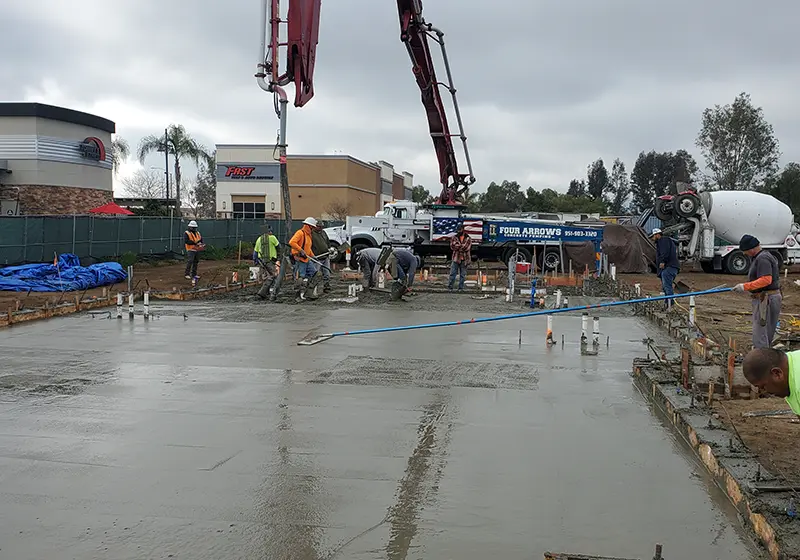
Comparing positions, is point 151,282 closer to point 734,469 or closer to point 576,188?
point 734,469

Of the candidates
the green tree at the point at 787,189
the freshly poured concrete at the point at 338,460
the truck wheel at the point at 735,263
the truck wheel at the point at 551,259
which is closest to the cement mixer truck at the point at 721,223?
the truck wheel at the point at 735,263

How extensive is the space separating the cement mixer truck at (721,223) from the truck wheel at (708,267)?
0.15 feet

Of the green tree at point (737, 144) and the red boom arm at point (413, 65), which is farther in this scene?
the green tree at point (737, 144)

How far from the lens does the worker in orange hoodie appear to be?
1585 centimetres

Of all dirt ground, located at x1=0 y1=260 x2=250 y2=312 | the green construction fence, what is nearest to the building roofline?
the green construction fence

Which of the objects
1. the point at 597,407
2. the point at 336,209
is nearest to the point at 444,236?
the point at 597,407

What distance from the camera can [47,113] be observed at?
3872cm

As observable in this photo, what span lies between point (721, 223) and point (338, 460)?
80.3ft

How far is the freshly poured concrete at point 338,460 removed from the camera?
13.8 feet

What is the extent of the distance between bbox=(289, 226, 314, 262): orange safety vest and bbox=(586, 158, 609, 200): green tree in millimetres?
76469

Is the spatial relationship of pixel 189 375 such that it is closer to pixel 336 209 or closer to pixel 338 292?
pixel 338 292

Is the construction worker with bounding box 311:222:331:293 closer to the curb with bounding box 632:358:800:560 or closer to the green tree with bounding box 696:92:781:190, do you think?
the curb with bounding box 632:358:800:560

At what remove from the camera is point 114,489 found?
16.0 feet

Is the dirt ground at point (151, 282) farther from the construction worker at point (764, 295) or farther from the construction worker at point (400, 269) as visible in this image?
the construction worker at point (764, 295)
